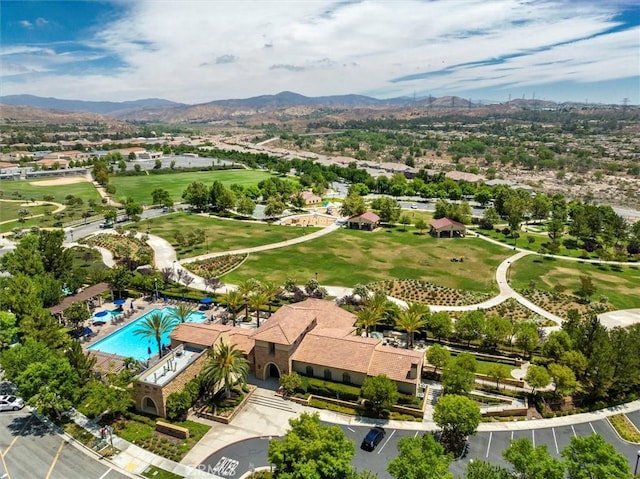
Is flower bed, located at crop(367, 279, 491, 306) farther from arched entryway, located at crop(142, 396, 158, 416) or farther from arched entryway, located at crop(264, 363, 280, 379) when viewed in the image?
arched entryway, located at crop(142, 396, 158, 416)

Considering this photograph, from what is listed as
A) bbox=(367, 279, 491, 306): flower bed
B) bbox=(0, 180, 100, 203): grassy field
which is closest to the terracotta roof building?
bbox=(367, 279, 491, 306): flower bed

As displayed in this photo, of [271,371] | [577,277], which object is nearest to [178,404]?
[271,371]

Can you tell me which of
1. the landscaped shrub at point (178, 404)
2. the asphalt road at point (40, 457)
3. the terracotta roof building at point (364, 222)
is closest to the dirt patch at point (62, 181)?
the terracotta roof building at point (364, 222)

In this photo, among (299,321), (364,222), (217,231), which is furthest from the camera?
(364,222)

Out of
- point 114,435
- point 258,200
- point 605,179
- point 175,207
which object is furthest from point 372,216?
point 605,179

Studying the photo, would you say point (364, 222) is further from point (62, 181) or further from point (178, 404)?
point (62, 181)

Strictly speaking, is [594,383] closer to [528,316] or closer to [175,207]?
[528,316]
